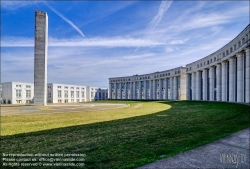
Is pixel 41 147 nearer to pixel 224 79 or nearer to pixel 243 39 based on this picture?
pixel 243 39

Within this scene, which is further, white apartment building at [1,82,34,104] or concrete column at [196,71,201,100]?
white apartment building at [1,82,34,104]

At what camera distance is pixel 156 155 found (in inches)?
253

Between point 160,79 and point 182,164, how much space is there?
299 feet

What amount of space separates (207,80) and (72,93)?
96419 mm

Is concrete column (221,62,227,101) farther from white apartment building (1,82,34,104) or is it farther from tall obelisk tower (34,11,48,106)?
white apartment building (1,82,34,104)

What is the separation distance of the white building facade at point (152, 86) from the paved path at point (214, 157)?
74.3 meters

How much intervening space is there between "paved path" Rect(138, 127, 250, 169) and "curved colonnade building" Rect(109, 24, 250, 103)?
32.2m

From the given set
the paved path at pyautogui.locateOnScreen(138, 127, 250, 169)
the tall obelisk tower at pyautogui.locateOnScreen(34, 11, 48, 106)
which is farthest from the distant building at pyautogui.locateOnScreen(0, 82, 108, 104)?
the paved path at pyautogui.locateOnScreen(138, 127, 250, 169)

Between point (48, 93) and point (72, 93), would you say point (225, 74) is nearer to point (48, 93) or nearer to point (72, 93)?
point (48, 93)

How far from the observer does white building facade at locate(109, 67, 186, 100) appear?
265ft

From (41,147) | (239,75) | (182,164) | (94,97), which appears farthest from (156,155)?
(94,97)

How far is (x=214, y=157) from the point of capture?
6.08 m

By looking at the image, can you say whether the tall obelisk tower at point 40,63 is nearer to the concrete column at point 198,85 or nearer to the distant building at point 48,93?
the concrete column at point 198,85

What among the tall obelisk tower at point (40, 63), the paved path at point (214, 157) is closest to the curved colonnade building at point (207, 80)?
the paved path at point (214, 157)
